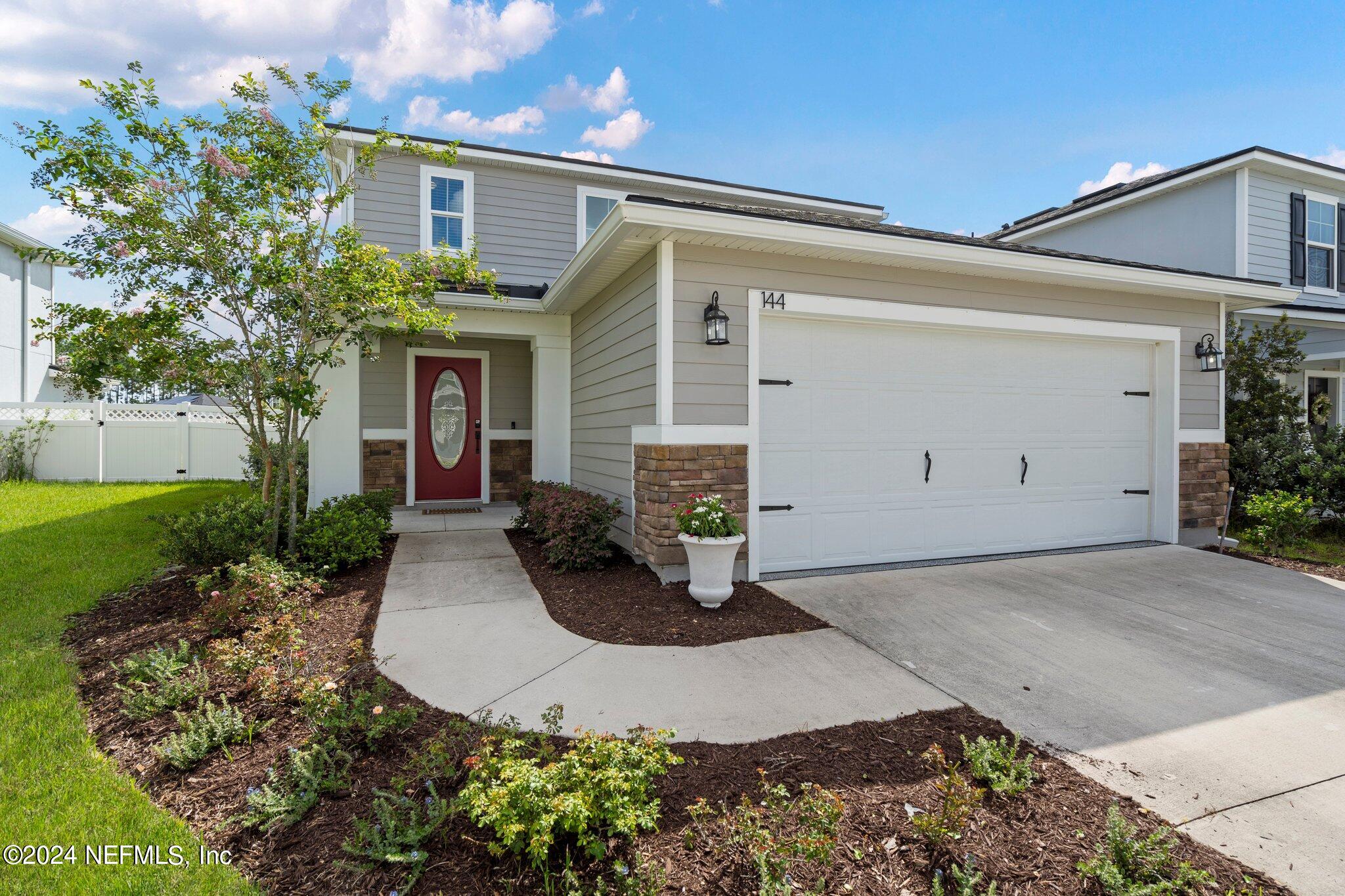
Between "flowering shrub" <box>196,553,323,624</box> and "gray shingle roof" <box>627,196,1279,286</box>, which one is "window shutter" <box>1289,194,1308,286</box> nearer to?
"gray shingle roof" <box>627,196,1279,286</box>

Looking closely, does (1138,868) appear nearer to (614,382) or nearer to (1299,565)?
(614,382)

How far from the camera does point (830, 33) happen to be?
768cm

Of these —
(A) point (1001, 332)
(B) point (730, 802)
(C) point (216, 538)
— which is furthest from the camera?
(A) point (1001, 332)

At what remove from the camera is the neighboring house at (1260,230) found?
9.55m

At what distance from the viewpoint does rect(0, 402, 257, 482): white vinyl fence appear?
1127 centimetres

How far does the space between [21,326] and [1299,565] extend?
76.8 feet

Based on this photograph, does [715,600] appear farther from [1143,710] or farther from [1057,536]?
[1057,536]

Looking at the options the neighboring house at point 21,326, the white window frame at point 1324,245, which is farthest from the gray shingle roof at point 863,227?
the neighboring house at point 21,326

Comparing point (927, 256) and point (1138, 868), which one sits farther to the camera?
point (927, 256)

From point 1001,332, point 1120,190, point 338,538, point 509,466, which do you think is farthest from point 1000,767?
point 1120,190

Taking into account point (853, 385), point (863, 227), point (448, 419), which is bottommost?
point (448, 419)

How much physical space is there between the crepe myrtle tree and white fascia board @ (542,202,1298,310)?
2152mm

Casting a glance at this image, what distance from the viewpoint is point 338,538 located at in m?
5.53

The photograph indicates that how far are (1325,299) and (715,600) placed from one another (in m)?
12.7
